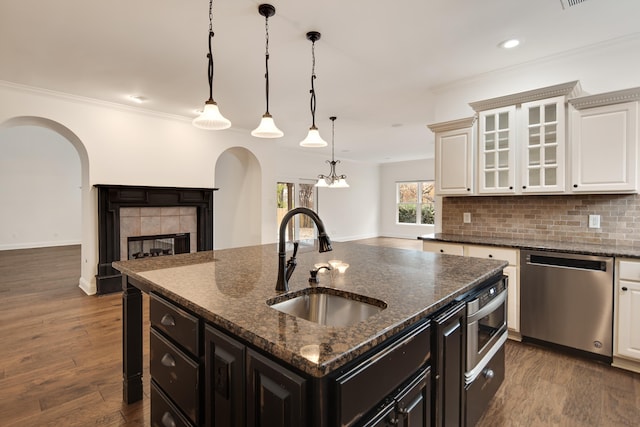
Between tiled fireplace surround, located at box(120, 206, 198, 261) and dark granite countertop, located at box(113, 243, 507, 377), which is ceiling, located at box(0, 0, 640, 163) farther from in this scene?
dark granite countertop, located at box(113, 243, 507, 377)

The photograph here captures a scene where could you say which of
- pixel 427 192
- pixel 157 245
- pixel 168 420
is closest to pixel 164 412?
pixel 168 420

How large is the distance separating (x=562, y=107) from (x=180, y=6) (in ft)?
10.6

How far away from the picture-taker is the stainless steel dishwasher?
2.43 metres

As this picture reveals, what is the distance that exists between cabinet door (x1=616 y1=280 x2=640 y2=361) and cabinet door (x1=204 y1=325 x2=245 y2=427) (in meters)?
2.83

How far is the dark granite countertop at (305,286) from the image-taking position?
86 centimetres

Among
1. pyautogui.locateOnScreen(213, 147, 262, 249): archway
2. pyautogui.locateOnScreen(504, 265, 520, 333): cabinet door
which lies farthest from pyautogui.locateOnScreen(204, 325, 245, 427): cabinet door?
pyautogui.locateOnScreen(213, 147, 262, 249): archway

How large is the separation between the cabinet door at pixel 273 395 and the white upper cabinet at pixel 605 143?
3042mm

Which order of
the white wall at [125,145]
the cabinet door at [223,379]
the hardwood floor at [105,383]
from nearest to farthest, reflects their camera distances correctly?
1. the cabinet door at [223,379]
2. the hardwood floor at [105,383]
3. the white wall at [125,145]

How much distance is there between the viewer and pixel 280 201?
810 centimetres

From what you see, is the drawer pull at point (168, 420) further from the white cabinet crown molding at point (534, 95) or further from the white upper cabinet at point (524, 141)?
the white cabinet crown molding at point (534, 95)

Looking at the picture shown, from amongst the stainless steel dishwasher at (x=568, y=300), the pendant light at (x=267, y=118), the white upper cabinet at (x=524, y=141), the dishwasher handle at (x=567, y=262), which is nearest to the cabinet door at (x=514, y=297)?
the stainless steel dishwasher at (x=568, y=300)

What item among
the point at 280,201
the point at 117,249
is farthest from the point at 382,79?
the point at 280,201

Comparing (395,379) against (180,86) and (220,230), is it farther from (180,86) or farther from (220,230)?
(220,230)

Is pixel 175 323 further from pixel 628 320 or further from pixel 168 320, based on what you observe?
pixel 628 320
